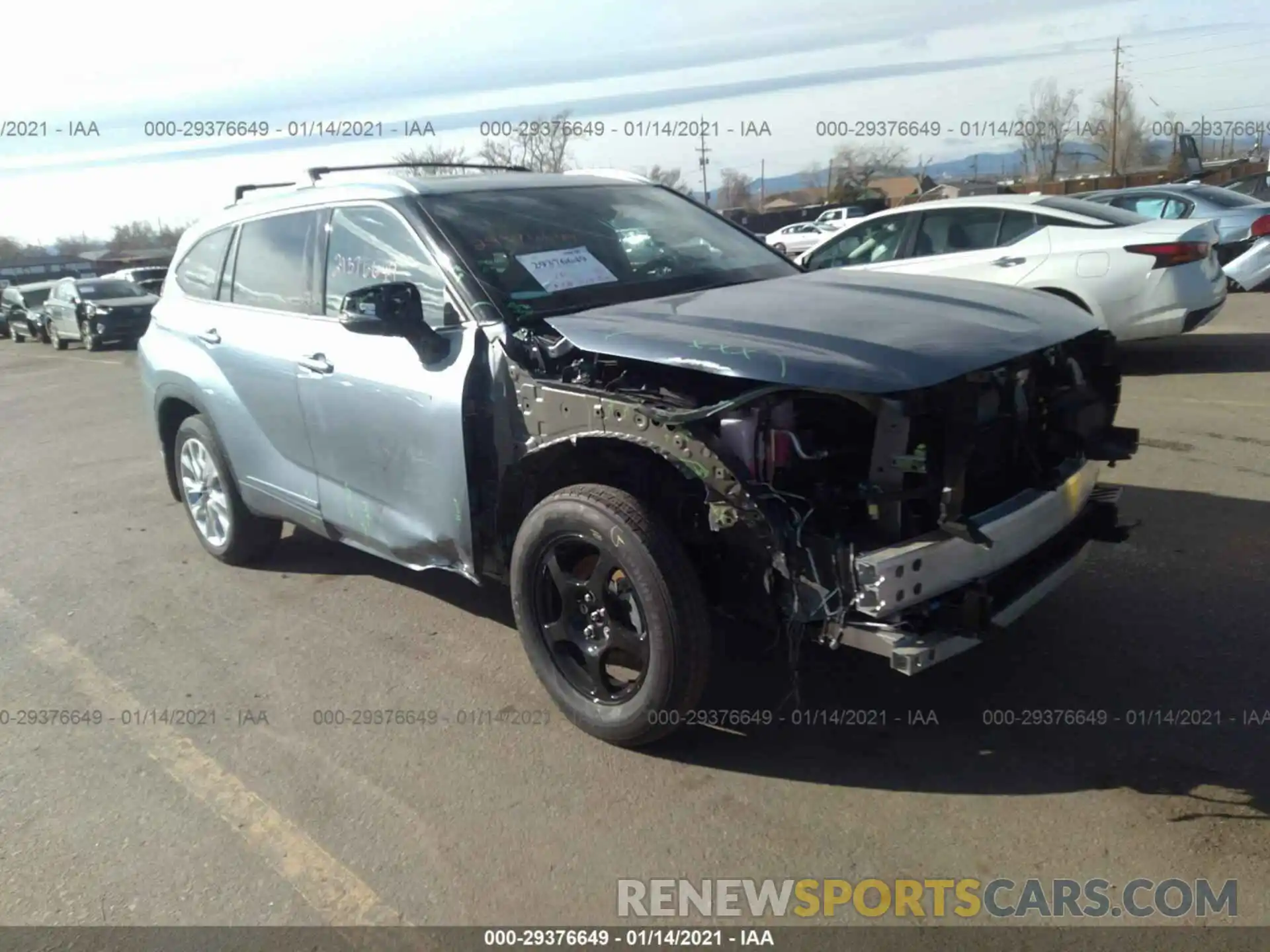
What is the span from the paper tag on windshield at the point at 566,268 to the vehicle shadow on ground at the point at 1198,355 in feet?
21.7

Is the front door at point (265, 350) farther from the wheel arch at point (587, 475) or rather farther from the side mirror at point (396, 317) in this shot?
the wheel arch at point (587, 475)

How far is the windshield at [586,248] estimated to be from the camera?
13.3 ft

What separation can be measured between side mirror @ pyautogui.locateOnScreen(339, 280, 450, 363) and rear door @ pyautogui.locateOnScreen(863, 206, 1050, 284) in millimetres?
5502

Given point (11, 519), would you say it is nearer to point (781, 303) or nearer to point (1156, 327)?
point (781, 303)

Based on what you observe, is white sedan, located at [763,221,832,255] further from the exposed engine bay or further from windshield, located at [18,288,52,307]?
the exposed engine bay

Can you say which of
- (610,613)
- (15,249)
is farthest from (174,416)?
(15,249)

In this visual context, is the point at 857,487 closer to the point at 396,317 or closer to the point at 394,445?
the point at 396,317

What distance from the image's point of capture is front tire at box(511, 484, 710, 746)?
3.28 meters

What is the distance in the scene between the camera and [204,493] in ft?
19.3

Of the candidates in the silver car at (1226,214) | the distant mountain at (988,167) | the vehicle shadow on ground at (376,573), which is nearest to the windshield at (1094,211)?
the silver car at (1226,214)

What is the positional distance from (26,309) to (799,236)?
2169 centimetres

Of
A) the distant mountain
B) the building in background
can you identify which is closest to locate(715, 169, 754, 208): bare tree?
the distant mountain

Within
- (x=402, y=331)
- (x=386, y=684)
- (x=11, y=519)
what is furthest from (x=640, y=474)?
(x=11, y=519)

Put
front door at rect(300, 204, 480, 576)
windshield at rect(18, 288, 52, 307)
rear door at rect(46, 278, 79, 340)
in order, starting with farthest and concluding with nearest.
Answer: windshield at rect(18, 288, 52, 307), rear door at rect(46, 278, 79, 340), front door at rect(300, 204, 480, 576)
